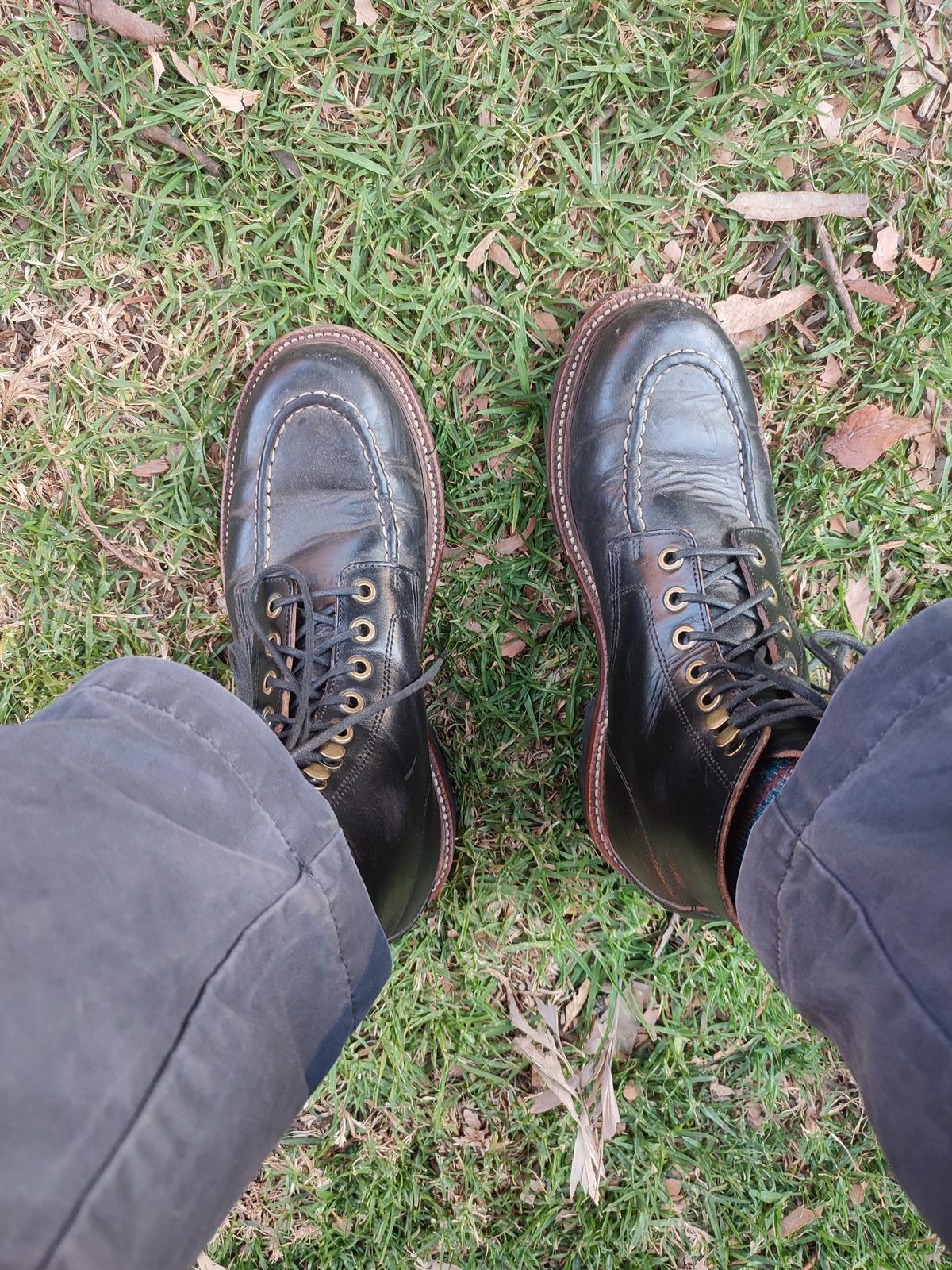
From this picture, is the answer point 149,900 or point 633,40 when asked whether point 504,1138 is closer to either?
point 149,900

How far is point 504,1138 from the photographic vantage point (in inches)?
81.9

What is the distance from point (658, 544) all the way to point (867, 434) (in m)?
0.60

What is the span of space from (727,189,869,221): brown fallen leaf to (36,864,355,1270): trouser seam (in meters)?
1.79

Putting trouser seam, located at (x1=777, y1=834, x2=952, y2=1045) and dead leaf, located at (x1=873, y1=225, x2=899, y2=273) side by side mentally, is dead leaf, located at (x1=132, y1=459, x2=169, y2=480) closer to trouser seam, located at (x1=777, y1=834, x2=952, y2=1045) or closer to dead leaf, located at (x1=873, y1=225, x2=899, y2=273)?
trouser seam, located at (x1=777, y1=834, x2=952, y2=1045)

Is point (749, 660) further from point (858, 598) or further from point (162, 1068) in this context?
point (162, 1068)

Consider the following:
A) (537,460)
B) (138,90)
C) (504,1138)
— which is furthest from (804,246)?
(504,1138)

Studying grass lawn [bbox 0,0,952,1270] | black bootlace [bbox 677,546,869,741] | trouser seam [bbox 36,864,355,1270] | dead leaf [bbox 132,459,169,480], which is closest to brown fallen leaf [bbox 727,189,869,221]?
grass lawn [bbox 0,0,952,1270]

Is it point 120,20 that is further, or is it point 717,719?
point 120,20

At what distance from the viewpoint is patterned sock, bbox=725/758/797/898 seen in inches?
61.1

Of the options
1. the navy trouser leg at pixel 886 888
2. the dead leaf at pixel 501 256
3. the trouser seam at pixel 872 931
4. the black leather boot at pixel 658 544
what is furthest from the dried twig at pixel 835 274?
the trouser seam at pixel 872 931

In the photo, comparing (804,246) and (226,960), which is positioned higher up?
(804,246)

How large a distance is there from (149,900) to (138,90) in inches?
73.6

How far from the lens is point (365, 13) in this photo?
6.06 feet

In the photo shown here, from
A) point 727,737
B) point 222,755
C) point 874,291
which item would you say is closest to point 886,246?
point 874,291
